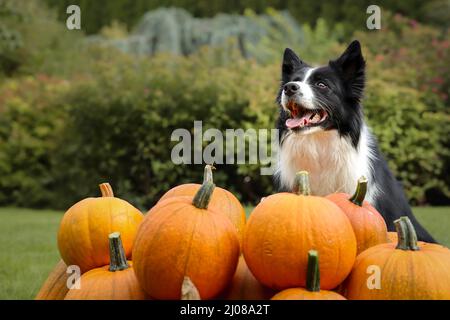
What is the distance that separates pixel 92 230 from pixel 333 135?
185 centimetres

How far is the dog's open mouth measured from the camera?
134 inches

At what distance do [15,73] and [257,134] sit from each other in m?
9.31

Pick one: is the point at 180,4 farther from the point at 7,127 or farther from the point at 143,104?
the point at 143,104

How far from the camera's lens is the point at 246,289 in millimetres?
1845

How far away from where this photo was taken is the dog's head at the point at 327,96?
329cm

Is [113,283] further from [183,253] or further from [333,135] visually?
[333,135]

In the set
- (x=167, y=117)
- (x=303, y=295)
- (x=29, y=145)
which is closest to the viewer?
(x=303, y=295)

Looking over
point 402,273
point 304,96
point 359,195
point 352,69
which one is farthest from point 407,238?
point 352,69

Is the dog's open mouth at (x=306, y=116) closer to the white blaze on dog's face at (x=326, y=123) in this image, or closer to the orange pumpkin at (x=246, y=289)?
the white blaze on dog's face at (x=326, y=123)

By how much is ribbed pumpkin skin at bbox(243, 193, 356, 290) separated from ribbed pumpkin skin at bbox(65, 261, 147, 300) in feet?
1.30

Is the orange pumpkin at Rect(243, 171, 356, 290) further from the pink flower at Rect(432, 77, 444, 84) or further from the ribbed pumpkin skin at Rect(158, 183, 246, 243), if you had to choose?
the pink flower at Rect(432, 77, 444, 84)

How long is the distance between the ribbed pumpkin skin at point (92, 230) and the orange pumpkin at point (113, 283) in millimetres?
183

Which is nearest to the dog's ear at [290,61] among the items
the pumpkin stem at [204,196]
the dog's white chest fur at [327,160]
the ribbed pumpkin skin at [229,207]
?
the dog's white chest fur at [327,160]

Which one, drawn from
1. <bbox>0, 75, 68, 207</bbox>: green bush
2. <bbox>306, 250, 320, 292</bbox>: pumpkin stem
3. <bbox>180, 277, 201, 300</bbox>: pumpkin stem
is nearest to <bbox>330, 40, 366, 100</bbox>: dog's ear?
<bbox>306, 250, 320, 292</bbox>: pumpkin stem
